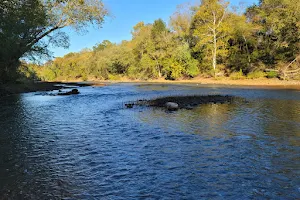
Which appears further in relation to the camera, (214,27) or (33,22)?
(214,27)

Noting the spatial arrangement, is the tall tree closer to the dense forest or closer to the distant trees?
the dense forest

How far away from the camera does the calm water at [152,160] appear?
646 cm

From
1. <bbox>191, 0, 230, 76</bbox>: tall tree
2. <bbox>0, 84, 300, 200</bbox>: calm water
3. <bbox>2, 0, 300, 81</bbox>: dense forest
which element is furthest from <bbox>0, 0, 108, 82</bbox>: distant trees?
<bbox>191, 0, 230, 76</bbox>: tall tree

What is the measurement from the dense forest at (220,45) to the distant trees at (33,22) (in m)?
5.93

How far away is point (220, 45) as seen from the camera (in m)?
68.2

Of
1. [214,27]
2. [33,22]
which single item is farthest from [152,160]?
[214,27]

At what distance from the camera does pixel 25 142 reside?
11266 mm

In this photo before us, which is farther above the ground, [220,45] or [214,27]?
[214,27]

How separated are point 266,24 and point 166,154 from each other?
5860 centimetres

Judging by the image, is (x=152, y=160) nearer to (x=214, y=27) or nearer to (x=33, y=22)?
(x=33, y=22)

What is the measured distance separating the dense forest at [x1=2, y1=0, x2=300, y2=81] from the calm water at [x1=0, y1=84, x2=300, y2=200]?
129ft

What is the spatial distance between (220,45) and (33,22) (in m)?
48.2

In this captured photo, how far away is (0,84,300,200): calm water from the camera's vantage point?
6.46 meters

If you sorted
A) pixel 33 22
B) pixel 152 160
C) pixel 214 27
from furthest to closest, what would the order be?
pixel 214 27 → pixel 33 22 → pixel 152 160
